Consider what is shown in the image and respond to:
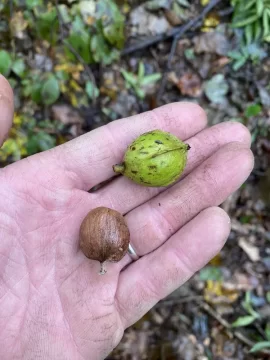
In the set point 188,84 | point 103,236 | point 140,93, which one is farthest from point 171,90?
point 103,236

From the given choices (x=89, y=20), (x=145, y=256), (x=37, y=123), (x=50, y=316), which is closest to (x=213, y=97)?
(x=89, y=20)

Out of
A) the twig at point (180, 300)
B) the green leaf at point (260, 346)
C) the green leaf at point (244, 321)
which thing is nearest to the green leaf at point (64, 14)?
the twig at point (180, 300)

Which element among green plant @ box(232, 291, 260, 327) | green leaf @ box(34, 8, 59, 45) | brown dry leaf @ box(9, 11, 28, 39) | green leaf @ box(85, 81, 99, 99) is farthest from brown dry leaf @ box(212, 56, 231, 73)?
green plant @ box(232, 291, 260, 327)

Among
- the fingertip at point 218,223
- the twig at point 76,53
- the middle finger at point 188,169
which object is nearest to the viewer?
the fingertip at point 218,223

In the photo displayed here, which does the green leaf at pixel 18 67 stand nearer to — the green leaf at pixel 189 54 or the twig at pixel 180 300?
the green leaf at pixel 189 54

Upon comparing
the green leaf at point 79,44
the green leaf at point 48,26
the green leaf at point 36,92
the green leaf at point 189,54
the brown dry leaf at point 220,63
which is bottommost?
the brown dry leaf at point 220,63

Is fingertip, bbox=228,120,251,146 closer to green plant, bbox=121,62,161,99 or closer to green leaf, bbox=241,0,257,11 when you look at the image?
green plant, bbox=121,62,161,99
